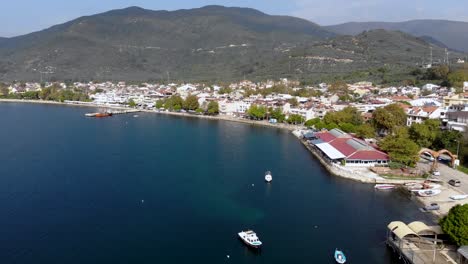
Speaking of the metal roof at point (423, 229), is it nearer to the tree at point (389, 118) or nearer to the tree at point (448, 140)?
the tree at point (448, 140)

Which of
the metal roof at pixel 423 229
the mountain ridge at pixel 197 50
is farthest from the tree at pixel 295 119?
the mountain ridge at pixel 197 50

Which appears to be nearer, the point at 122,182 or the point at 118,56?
the point at 122,182

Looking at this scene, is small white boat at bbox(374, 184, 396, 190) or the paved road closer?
the paved road

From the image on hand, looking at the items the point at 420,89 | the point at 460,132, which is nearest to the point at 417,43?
the point at 420,89

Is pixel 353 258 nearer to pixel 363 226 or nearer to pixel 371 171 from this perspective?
pixel 363 226

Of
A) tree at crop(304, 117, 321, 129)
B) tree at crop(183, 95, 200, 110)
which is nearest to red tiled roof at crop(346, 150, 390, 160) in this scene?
tree at crop(304, 117, 321, 129)

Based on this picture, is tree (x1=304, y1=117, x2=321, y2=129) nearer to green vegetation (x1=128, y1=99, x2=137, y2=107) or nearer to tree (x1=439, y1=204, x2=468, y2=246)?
tree (x1=439, y1=204, x2=468, y2=246)

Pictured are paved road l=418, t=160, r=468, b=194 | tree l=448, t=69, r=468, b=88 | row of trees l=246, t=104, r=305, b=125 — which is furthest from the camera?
tree l=448, t=69, r=468, b=88
